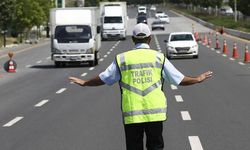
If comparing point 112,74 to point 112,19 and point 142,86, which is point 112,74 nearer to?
point 142,86

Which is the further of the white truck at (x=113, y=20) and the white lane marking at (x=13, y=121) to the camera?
the white truck at (x=113, y=20)

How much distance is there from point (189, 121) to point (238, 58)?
826 inches

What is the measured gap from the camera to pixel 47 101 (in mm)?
16469

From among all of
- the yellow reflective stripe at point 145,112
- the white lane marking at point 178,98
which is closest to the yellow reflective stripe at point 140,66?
the yellow reflective stripe at point 145,112

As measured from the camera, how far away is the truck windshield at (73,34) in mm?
29609

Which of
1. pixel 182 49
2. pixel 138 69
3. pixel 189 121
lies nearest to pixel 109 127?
pixel 189 121

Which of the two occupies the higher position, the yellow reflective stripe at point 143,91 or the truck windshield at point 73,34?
the yellow reflective stripe at point 143,91

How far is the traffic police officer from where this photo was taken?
18.5ft

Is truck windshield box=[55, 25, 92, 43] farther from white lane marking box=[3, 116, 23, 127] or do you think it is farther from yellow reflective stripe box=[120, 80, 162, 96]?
yellow reflective stripe box=[120, 80, 162, 96]

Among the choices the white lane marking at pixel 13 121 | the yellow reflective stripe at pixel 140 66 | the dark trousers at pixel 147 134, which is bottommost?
the white lane marking at pixel 13 121

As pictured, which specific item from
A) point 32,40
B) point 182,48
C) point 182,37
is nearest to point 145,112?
point 182,48

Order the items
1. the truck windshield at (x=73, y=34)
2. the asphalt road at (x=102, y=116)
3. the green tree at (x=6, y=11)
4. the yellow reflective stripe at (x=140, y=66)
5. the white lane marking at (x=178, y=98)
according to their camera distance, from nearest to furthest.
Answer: the yellow reflective stripe at (x=140, y=66)
the asphalt road at (x=102, y=116)
the white lane marking at (x=178, y=98)
the truck windshield at (x=73, y=34)
the green tree at (x=6, y=11)

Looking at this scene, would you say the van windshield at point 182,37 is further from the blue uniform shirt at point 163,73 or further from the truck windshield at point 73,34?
the blue uniform shirt at point 163,73

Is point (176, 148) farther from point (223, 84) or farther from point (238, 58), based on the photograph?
point (238, 58)
